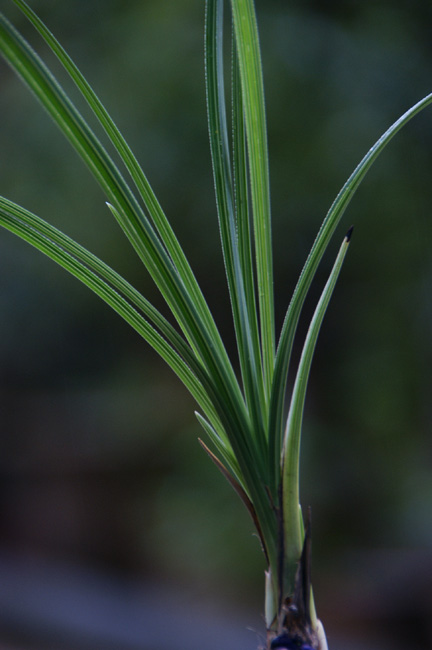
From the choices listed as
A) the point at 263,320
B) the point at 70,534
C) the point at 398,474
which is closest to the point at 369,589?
the point at 398,474

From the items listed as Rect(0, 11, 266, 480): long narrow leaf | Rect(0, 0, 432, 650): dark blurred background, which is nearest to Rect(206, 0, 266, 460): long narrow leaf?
Rect(0, 11, 266, 480): long narrow leaf

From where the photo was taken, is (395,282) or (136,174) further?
(395,282)

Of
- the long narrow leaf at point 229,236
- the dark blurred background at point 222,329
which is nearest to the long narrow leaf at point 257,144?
the long narrow leaf at point 229,236

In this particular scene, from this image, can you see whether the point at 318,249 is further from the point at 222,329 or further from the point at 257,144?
the point at 222,329

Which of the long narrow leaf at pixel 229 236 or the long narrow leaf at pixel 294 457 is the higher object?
the long narrow leaf at pixel 229 236

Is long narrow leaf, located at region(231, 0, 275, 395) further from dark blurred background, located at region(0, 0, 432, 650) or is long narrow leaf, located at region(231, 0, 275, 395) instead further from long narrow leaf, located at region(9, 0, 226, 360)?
dark blurred background, located at region(0, 0, 432, 650)

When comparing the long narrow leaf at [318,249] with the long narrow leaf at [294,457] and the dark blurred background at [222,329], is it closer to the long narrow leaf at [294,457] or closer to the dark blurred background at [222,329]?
the long narrow leaf at [294,457]

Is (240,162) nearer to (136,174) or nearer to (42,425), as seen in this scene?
(136,174)

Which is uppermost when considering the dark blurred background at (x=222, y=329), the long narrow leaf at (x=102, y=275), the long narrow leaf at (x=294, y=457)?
the dark blurred background at (x=222, y=329)

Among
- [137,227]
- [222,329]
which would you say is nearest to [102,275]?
[137,227]
